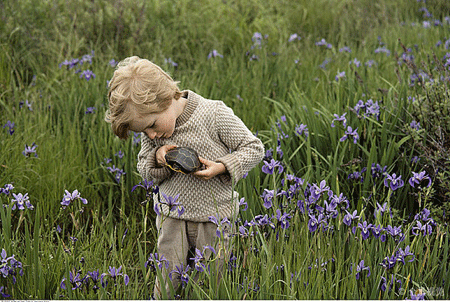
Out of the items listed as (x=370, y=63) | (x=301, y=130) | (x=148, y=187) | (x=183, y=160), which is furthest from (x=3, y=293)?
(x=370, y=63)

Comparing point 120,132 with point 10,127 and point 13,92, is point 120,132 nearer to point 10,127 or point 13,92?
point 10,127

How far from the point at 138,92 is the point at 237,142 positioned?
48 centimetres

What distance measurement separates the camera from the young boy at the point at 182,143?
1.91 metres

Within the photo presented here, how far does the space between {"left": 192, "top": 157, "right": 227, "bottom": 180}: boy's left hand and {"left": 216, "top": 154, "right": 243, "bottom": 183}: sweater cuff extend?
0.07 feet

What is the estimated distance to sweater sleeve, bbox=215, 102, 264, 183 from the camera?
2.01m

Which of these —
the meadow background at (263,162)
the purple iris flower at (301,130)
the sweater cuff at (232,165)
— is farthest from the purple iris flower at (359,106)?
the sweater cuff at (232,165)

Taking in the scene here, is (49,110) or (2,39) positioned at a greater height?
(2,39)

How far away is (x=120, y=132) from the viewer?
201 centimetres

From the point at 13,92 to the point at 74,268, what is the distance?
2559 millimetres

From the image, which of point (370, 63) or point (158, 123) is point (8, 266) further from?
point (370, 63)

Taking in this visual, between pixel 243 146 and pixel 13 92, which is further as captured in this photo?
pixel 13 92

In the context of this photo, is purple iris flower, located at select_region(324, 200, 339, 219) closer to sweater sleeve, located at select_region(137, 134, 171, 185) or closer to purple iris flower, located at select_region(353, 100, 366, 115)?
sweater sleeve, located at select_region(137, 134, 171, 185)

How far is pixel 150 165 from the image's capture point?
211cm

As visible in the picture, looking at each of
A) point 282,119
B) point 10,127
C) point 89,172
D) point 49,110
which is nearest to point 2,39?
point 49,110
